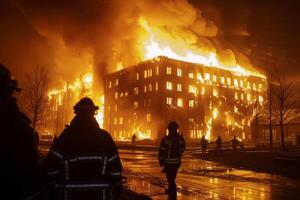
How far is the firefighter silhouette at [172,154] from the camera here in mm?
8312

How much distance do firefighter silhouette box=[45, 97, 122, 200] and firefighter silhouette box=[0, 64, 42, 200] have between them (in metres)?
0.54

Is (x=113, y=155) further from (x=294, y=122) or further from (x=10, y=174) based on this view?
(x=294, y=122)

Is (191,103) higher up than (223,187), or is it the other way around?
(191,103)

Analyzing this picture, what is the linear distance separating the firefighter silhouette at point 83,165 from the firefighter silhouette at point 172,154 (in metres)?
4.80

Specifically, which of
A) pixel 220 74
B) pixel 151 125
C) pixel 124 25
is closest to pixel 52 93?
pixel 124 25

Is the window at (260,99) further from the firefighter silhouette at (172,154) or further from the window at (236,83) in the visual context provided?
the firefighter silhouette at (172,154)

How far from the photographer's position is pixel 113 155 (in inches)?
142

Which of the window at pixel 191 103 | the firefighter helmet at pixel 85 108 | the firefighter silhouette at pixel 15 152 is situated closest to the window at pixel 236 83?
the window at pixel 191 103

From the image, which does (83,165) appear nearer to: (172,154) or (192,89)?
(172,154)

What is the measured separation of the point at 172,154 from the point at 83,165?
5.08 metres

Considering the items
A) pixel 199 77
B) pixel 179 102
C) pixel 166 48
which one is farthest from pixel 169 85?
pixel 166 48

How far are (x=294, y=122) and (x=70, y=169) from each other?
1996 inches

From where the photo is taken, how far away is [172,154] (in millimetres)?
8312

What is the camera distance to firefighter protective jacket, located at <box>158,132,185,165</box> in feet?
27.3
